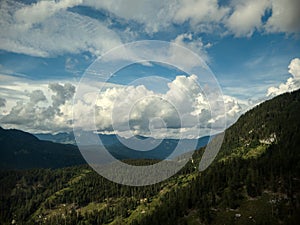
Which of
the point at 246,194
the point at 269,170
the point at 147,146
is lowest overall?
the point at 246,194

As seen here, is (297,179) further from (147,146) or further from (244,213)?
(147,146)

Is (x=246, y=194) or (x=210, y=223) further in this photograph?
(x=246, y=194)

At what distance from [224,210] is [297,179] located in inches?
2008

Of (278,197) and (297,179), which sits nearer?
(278,197)

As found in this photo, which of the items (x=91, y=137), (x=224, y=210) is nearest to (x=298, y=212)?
(x=224, y=210)

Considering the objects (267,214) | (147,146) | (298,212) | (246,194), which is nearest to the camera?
(147,146)

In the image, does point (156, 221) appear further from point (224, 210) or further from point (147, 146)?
point (147, 146)

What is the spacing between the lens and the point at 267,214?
147250 mm

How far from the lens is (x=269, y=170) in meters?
192

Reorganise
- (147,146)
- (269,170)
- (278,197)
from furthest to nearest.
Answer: (269,170) → (278,197) → (147,146)

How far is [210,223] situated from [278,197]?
40991mm

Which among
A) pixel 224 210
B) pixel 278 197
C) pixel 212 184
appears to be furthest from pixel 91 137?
pixel 212 184

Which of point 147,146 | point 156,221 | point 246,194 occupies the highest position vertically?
point 147,146

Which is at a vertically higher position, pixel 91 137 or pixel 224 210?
pixel 91 137
